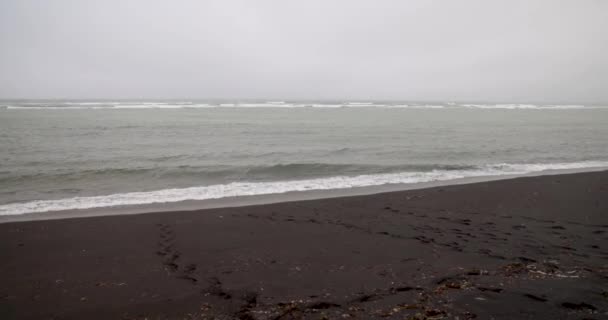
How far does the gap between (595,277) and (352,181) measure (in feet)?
29.3

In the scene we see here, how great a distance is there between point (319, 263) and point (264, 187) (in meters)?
7.10

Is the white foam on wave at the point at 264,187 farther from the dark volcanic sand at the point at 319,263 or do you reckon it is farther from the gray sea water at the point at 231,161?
the dark volcanic sand at the point at 319,263

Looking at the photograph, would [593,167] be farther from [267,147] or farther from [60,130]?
[60,130]

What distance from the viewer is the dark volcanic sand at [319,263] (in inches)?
175

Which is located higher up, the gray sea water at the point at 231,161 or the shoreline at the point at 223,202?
the gray sea water at the point at 231,161

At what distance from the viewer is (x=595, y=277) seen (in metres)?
5.00

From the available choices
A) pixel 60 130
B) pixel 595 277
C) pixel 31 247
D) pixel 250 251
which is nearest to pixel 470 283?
pixel 595 277

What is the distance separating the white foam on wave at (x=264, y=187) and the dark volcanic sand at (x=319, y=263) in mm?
2118

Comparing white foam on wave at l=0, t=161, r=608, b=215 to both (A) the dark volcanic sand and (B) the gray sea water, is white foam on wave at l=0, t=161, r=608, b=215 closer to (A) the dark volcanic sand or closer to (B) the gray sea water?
(B) the gray sea water

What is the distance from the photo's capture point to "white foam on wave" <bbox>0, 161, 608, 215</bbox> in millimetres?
10281

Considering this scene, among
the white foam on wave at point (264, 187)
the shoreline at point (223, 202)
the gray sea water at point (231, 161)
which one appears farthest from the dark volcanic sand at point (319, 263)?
the gray sea water at point (231, 161)

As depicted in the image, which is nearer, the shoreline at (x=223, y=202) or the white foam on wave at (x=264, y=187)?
the shoreline at (x=223, y=202)

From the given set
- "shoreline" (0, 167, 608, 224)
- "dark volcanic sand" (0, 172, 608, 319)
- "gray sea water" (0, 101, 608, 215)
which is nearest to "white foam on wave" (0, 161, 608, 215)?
"gray sea water" (0, 101, 608, 215)

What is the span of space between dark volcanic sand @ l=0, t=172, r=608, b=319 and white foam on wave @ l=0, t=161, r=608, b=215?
2118 millimetres
